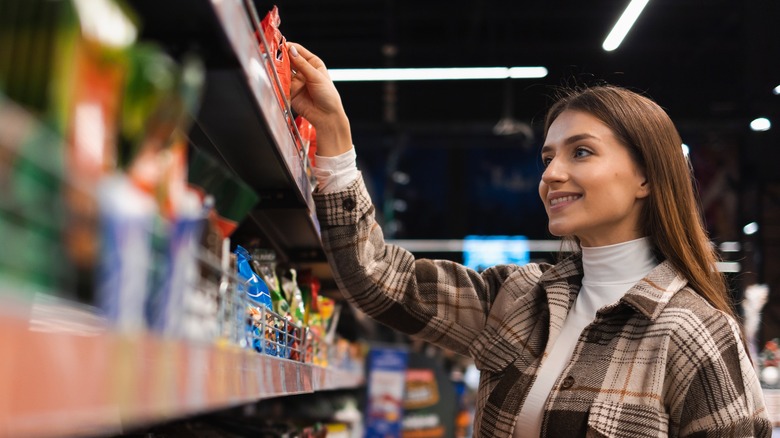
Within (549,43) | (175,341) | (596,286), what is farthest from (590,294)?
(549,43)

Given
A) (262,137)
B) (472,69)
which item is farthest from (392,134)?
(262,137)

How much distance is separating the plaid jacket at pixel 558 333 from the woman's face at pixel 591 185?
0.16 m

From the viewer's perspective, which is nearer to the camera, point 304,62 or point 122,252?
point 122,252

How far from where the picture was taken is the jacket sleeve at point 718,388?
1771mm

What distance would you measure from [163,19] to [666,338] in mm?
1304

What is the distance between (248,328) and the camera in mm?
1329

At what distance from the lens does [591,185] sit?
2.00m

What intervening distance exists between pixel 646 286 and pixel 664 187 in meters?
0.26

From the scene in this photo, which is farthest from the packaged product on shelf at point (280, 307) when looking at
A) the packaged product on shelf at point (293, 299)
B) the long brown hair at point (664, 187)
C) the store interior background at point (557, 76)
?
the store interior background at point (557, 76)

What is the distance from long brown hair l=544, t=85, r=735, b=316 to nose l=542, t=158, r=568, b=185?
0.16 metres

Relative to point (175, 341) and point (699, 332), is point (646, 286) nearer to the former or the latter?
point (699, 332)

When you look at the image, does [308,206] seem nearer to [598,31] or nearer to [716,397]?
[716,397]

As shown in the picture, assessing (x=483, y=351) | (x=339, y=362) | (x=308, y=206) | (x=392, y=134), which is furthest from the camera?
(x=392, y=134)

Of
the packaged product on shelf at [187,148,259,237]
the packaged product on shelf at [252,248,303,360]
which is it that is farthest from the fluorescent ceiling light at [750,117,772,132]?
the packaged product on shelf at [187,148,259,237]
